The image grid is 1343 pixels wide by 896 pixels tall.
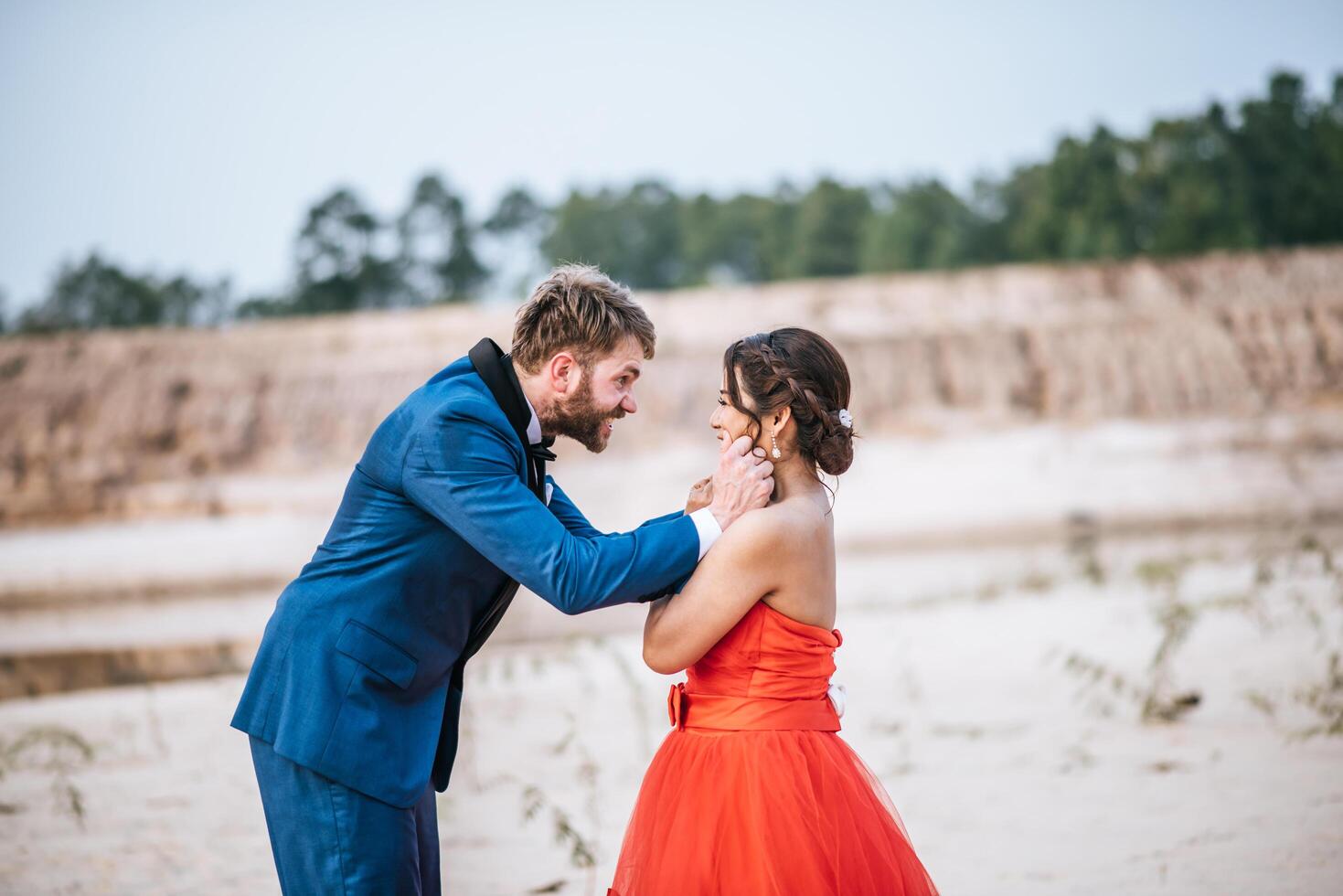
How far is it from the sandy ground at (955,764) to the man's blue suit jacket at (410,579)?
2009mm

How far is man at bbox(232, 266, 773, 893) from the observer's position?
307 cm

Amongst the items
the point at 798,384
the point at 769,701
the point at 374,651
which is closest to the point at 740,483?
the point at 798,384

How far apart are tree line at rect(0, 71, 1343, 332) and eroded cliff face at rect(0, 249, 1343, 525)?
14.2 m

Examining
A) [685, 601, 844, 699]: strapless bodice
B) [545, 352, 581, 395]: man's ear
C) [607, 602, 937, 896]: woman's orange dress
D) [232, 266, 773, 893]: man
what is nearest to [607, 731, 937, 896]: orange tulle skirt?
[607, 602, 937, 896]: woman's orange dress

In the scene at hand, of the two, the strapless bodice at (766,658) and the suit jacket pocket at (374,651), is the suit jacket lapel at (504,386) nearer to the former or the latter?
the suit jacket pocket at (374,651)

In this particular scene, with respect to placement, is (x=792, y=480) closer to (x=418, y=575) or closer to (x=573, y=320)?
(x=573, y=320)

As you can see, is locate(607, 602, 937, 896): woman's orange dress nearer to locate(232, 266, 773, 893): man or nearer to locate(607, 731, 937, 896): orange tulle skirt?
locate(607, 731, 937, 896): orange tulle skirt

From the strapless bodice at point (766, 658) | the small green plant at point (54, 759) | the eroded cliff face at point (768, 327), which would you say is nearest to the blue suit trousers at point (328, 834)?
the strapless bodice at point (766, 658)

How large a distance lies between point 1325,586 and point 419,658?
9.20 m

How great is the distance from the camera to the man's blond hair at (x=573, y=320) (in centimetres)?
331

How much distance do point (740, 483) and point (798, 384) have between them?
0.33 metres

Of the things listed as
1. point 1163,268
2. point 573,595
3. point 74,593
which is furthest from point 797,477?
point 1163,268

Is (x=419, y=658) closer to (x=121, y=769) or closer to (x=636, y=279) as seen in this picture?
(x=121, y=769)

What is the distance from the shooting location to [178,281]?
8362 centimetres
